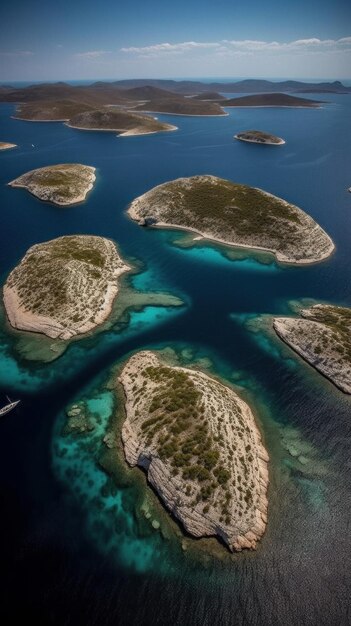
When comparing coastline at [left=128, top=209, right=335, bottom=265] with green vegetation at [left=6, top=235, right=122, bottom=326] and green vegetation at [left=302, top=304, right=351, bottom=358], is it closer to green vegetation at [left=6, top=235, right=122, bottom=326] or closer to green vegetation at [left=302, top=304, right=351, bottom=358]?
green vegetation at [left=302, top=304, right=351, bottom=358]

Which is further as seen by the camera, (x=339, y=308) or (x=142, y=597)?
(x=339, y=308)

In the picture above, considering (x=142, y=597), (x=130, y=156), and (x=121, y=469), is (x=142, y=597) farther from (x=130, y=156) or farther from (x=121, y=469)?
(x=130, y=156)

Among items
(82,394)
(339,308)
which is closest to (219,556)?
(82,394)

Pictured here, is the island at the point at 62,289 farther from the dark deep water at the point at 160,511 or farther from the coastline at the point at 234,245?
the coastline at the point at 234,245

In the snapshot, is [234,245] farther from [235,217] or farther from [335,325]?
[335,325]

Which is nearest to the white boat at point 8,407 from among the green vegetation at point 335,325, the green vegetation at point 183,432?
the green vegetation at point 183,432

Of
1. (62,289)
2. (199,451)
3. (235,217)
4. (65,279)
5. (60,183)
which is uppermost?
→ (60,183)

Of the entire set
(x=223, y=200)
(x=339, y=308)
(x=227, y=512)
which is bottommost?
(x=227, y=512)

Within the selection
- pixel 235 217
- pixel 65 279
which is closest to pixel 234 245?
pixel 235 217
